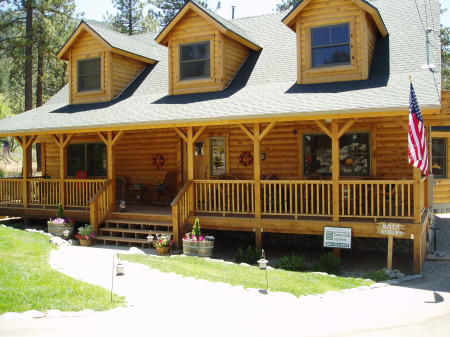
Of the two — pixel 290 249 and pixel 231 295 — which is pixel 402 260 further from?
pixel 231 295

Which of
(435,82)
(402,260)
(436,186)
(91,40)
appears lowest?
(402,260)

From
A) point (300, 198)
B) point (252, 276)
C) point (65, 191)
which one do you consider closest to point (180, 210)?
point (300, 198)

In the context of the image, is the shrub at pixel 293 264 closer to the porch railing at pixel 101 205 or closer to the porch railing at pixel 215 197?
the porch railing at pixel 215 197

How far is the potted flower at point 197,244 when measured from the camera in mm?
12281

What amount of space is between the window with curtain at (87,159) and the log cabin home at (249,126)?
5 cm

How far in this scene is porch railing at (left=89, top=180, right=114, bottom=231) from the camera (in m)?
14.4

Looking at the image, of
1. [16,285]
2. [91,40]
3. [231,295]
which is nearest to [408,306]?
[231,295]

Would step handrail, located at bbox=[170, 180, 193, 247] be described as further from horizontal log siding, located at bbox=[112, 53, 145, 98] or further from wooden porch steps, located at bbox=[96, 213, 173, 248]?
horizontal log siding, located at bbox=[112, 53, 145, 98]

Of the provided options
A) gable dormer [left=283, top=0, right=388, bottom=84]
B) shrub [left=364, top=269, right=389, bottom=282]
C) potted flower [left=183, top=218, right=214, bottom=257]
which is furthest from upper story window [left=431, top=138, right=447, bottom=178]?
potted flower [left=183, top=218, right=214, bottom=257]

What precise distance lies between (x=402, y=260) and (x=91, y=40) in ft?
42.7

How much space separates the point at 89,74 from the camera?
1858cm

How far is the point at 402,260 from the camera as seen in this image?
12766 mm

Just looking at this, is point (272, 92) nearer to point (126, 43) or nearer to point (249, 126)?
point (249, 126)

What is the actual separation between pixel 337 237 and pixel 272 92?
469cm
